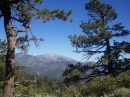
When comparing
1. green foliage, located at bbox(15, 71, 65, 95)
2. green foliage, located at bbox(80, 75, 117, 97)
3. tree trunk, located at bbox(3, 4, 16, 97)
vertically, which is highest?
tree trunk, located at bbox(3, 4, 16, 97)

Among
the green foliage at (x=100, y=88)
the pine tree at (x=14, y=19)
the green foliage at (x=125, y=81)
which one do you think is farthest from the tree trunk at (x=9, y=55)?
the green foliage at (x=125, y=81)

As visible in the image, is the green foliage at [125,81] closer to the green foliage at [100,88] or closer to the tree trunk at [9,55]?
the green foliage at [100,88]

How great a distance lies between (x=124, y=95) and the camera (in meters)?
7.21

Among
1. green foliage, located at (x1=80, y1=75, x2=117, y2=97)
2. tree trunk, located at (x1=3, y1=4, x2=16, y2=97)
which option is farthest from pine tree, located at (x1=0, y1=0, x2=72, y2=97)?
green foliage, located at (x1=80, y1=75, x2=117, y2=97)

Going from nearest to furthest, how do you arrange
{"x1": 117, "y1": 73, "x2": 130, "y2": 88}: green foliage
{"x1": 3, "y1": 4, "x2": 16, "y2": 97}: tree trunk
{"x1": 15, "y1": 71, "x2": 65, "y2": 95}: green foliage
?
1. {"x1": 3, "y1": 4, "x2": 16, "y2": 97}: tree trunk
2. {"x1": 117, "y1": 73, "x2": 130, "y2": 88}: green foliage
3. {"x1": 15, "y1": 71, "x2": 65, "y2": 95}: green foliage

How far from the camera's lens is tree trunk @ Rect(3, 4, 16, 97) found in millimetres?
6821

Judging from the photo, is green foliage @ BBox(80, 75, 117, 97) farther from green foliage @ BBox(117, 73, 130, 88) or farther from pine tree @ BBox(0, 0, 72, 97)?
pine tree @ BBox(0, 0, 72, 97)

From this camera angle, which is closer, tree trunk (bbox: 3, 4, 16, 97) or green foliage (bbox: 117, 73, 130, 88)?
tree trunk (bbox: 3, 4, 16, 97)

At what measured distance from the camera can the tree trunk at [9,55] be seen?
22.4 feet

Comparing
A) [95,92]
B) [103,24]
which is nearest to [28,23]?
[95,92]

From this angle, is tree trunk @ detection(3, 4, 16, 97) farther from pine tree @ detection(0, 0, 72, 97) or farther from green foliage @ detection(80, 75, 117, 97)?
green foliage @ detection(80, 75, 117, 97)

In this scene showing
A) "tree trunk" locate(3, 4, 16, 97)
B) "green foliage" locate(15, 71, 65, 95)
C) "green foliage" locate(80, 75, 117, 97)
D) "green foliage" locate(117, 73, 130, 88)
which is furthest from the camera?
"green foliage" locate(15, 71, 65, 95)

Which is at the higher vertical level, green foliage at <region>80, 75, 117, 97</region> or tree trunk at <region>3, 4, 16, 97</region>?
tree trunk at <region>3, 4, 16, 97</region>

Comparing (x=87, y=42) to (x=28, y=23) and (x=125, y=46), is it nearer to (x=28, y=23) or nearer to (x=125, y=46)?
(x=125, y=46)
